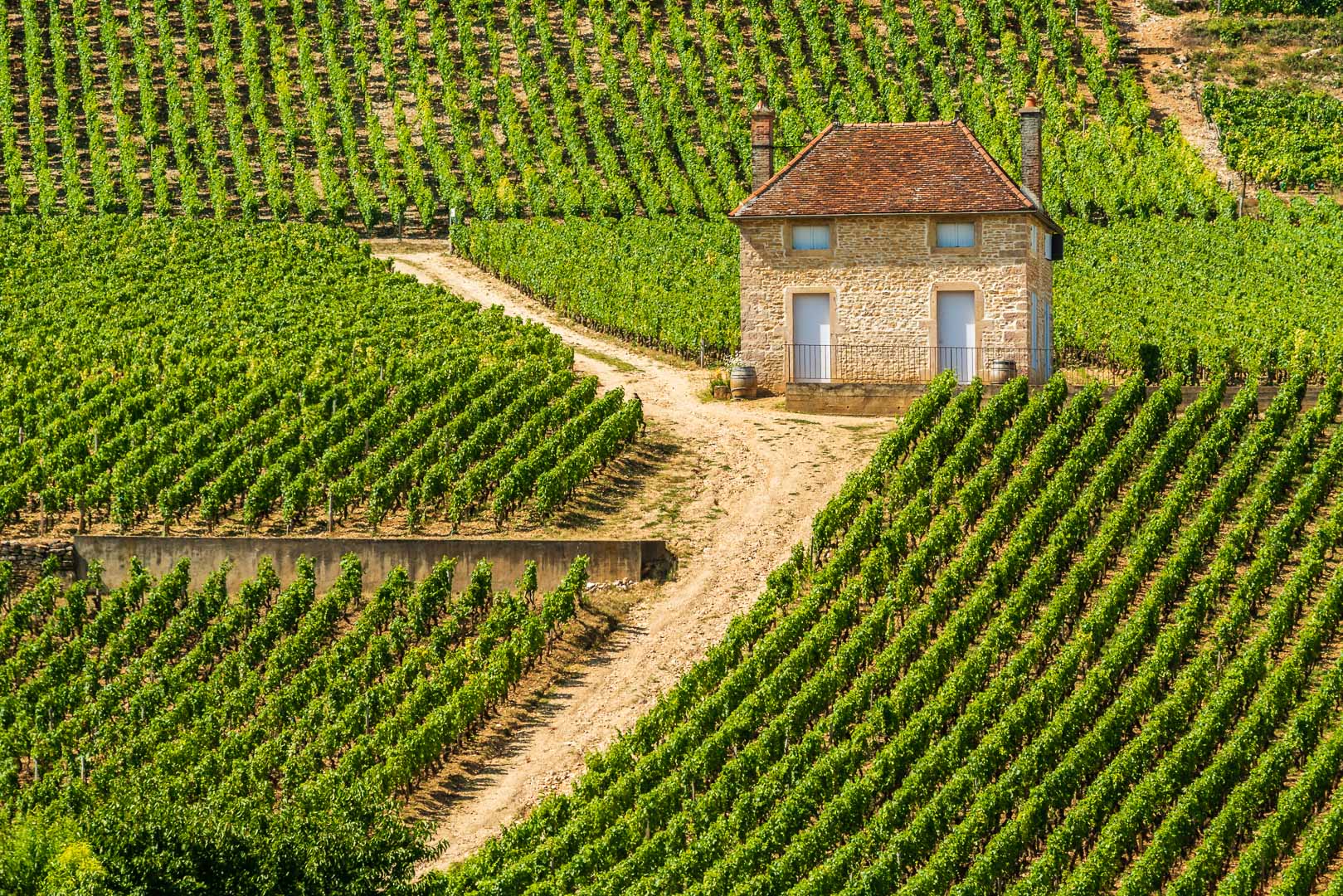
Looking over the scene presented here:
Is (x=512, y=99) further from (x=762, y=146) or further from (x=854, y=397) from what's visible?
(x=854, y=397)

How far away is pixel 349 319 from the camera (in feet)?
140

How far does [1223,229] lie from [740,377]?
71.7 feet

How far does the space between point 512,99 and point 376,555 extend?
37.1 meters

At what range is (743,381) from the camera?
37.7 m

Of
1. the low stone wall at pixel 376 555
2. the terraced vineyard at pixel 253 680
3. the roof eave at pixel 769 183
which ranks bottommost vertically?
the terraced vineyard at pixel 253 680

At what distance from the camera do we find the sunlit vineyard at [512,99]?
192 feet

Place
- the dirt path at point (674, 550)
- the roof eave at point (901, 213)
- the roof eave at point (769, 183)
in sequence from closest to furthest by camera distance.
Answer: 1. the dirt path at point (674, 550)
2. the roof eave at point (901, 213)
3. the roof eave at point (769, 183)

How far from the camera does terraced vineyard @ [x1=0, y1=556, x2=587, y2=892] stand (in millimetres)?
25359

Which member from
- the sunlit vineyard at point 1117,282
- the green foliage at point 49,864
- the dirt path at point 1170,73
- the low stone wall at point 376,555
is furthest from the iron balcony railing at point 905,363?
the dirt path at point 1170,73

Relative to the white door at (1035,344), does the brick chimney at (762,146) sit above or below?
above

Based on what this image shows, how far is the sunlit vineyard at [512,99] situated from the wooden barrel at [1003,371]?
2166 cm

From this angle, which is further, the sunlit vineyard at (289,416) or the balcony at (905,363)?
the balcony at (905,363)

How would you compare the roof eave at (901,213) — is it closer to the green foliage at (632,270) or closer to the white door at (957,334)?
the white door at (957,334)

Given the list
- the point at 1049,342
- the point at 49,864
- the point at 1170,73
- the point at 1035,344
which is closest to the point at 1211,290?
the point at 1049,342
